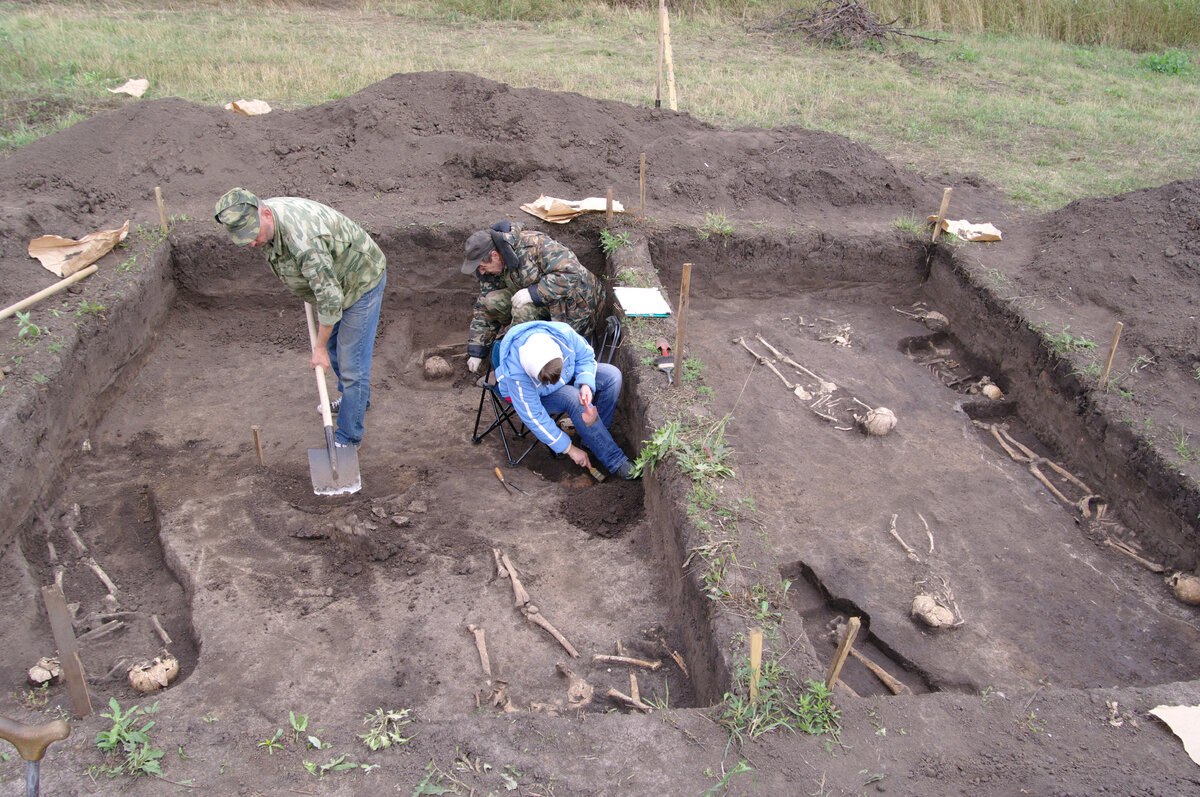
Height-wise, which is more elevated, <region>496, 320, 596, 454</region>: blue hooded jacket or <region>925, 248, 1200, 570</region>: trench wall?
<region>496, 320, 596, 454</region>: blue hooded jacket

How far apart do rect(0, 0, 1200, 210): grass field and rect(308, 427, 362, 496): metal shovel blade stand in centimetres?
671

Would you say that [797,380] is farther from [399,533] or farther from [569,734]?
[569,734]

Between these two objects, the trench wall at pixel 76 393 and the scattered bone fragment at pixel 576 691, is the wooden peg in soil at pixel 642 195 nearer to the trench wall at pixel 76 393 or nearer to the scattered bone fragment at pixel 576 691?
the trench wall at pixel 76 393

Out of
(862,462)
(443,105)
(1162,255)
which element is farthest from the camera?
(443,105)

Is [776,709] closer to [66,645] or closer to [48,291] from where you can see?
[66,645]

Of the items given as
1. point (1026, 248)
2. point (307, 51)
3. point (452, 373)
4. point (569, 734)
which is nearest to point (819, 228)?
point (1026, 248)

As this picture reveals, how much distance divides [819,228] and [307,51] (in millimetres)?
9508

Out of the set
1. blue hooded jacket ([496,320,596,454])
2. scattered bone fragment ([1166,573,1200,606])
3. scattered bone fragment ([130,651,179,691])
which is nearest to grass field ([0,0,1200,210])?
scattered bone fragment ([1166,573,1200,606])

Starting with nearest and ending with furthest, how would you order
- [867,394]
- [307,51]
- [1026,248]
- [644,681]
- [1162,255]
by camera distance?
[644,681]
[867,394]
[1162,255]
[1026,248]
[307,51]

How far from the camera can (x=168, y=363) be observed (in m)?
6.87

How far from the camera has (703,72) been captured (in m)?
13.3

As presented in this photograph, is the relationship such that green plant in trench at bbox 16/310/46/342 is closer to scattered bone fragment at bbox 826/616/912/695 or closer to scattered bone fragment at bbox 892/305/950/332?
scattered bone fragment at bbox 826/616/912/695

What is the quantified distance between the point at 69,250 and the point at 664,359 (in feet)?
17.3

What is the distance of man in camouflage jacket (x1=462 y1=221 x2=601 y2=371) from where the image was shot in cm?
618
